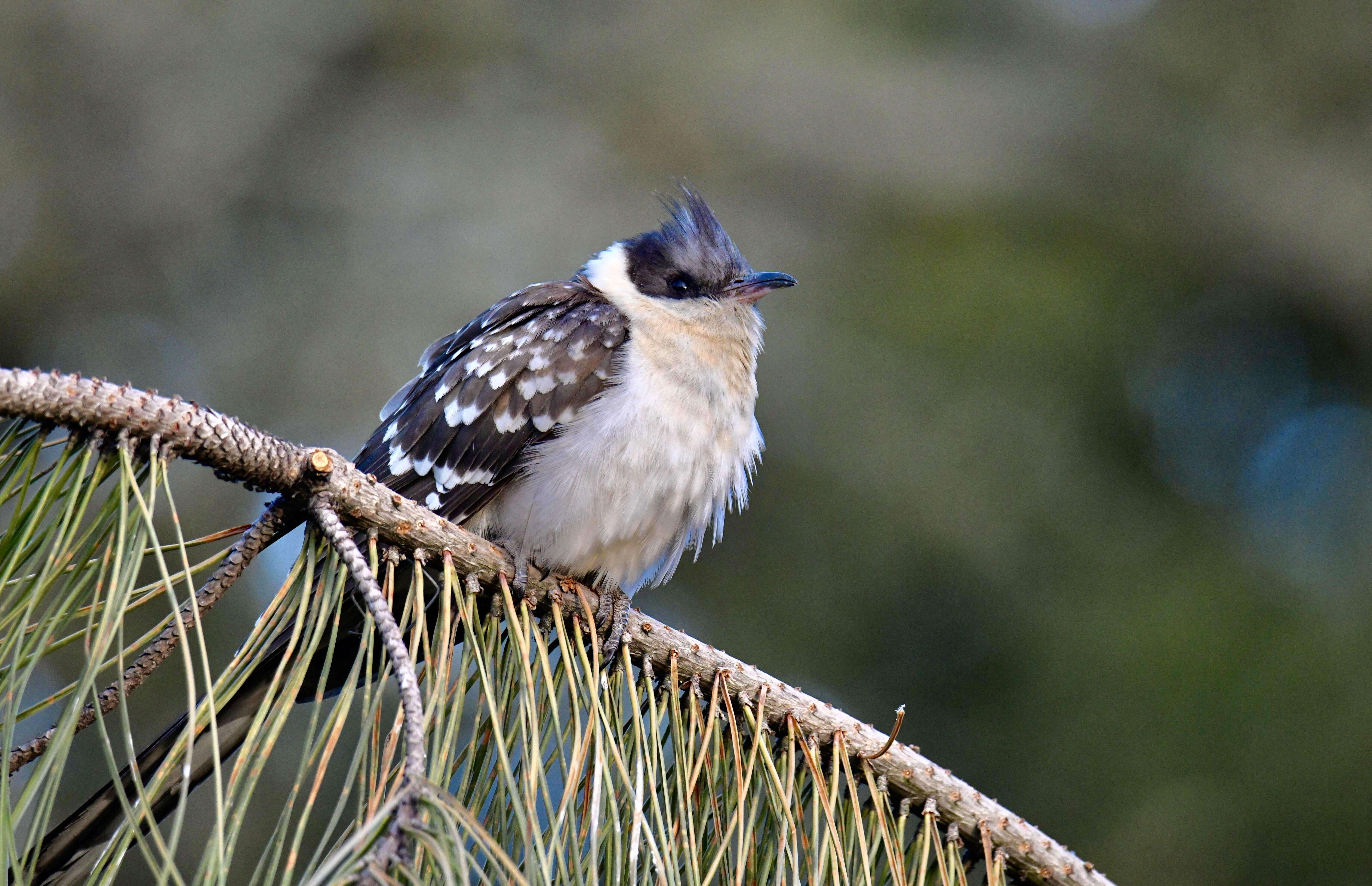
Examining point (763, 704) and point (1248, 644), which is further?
point (1248, 644)

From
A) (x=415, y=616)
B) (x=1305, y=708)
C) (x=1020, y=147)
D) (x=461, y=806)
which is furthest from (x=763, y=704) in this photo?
(x=1020, y=147)

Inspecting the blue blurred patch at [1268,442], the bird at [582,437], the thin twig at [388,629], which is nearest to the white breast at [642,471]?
the bird at [582,437]

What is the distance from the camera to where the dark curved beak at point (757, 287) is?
11.6ft

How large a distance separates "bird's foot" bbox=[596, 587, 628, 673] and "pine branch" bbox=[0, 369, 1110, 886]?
0.03 metres

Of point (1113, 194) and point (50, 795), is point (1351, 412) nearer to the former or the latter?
point (1113, 194)

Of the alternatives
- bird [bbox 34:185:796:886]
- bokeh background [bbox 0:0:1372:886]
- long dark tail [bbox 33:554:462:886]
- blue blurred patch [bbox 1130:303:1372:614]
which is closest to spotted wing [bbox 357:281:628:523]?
bird [bbox 34:185:796:886]

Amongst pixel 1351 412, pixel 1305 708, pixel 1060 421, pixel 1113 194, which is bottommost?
pixel 1305 708

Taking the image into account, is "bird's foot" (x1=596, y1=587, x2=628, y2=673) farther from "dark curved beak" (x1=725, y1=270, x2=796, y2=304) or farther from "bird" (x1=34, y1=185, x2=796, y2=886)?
"dark curved beak" (x1=725, y1=270, x2=796, y2=304)

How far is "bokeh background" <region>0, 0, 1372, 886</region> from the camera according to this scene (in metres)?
5.87

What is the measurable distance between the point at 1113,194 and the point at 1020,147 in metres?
0.64

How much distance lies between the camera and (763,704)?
1906mm

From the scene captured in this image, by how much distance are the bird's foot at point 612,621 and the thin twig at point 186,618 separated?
672mm

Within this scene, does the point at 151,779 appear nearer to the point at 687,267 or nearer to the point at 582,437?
the point at 582,437

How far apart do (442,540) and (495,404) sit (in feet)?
3.87
